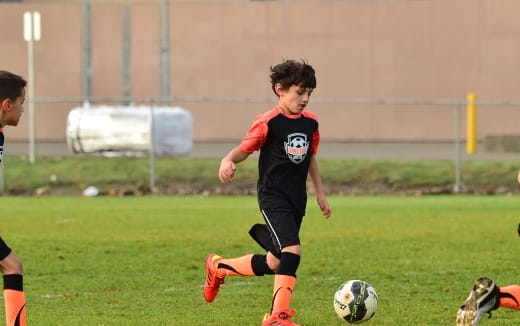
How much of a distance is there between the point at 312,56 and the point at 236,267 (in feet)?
88.6

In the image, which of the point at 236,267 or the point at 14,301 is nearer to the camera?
the point at 14,301

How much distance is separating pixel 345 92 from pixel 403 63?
1902mm

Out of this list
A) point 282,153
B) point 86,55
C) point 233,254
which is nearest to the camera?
point 282,153

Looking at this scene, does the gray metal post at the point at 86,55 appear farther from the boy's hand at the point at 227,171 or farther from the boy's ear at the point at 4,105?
the boy's ear at the point at 4,105

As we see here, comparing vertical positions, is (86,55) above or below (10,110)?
above

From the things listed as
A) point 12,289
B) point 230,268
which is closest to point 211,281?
point 230,268

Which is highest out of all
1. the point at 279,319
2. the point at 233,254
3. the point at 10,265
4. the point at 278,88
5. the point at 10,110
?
the point at 278,88

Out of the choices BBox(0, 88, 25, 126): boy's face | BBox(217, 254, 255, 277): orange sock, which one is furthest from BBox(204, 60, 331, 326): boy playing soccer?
BBox(0, 88, 25, 126): boy's face

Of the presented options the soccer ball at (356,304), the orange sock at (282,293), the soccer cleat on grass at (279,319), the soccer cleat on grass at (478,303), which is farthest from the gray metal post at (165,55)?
the soccer cleat on grass at (478,303)

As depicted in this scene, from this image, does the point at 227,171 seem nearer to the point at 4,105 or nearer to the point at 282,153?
the point at 282,153

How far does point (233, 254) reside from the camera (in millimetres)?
13734

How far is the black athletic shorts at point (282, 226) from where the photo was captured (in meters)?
8.84

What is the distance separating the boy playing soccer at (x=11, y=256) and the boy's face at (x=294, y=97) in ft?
6.72

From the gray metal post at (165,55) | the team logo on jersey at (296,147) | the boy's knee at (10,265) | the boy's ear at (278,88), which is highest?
the gray metal post at (165,55)
